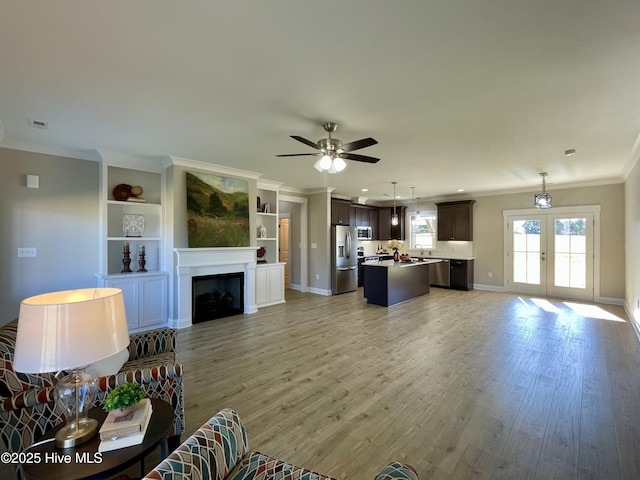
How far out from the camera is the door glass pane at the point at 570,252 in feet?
21.7

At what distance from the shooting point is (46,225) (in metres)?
4.03

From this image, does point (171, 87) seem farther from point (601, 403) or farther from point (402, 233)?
point (402, 233)

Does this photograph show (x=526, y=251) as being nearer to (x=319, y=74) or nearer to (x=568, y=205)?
(x=568, y=205)

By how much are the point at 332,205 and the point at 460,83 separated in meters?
5.36

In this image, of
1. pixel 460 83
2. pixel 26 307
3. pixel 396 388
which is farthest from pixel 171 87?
pixel 396 388

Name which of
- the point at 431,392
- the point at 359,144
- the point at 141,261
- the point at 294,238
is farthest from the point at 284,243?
the point at 431,392

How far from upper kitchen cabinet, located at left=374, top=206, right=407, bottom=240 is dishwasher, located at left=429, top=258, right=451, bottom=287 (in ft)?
5.09

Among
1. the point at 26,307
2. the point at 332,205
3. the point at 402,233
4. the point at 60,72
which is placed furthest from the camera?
the point at 402,233

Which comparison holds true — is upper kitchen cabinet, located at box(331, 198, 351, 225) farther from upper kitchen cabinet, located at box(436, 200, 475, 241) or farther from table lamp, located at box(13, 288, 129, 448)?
table lamp, located at box(13, 288, 129, 448)

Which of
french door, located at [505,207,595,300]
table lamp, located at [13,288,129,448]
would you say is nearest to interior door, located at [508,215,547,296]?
french door, located at [505,207,595,300]

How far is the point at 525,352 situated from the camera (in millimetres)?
3682

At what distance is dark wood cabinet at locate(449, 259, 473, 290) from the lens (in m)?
7.97

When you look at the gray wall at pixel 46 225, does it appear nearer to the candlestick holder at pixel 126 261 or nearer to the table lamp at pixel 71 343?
the candlestick holder at pixel 126 261

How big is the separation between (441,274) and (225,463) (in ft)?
26.8
